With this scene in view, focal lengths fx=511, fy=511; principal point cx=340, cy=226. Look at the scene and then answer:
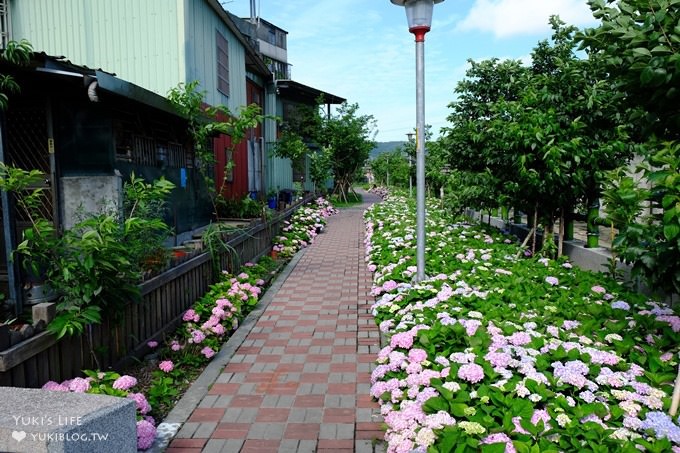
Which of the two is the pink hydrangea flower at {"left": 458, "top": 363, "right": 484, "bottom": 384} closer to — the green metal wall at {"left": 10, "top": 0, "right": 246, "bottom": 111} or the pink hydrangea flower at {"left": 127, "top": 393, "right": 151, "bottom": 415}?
the pink hydrangea flower at {"left": 127, "top": 393, "right": 151, "bottom": 415}

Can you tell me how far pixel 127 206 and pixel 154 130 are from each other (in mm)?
2668

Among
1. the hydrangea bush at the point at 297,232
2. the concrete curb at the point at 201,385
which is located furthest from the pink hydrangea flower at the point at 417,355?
the hydrangea bush at the point at 297,232

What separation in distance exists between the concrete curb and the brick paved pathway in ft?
0.17

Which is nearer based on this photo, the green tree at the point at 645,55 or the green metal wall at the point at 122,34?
the green tree at the point at 645,55

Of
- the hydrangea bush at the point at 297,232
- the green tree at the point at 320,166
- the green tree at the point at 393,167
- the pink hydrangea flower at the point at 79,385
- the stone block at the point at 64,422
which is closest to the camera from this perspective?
A: the stone block at the point at 64,422

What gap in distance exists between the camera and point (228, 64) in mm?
12906

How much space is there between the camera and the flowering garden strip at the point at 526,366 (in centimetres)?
296

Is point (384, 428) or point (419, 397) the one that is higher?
point (419, 397)

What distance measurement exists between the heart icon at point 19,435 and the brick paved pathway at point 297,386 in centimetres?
125

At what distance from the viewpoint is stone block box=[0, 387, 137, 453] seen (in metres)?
2.28

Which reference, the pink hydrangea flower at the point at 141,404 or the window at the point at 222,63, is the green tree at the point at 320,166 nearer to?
the window at the point at 222,63

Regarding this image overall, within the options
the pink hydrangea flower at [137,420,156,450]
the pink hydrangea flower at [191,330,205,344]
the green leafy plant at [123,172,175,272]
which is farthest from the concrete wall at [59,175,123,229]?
the pink hydrangea flower at [137,420,156,450]

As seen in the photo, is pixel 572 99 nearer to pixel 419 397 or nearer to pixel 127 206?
pixel 419 397

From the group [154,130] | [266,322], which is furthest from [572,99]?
[154,130]
